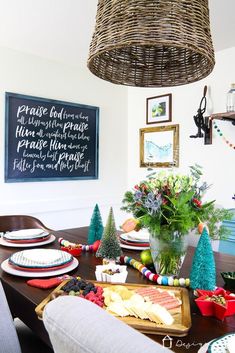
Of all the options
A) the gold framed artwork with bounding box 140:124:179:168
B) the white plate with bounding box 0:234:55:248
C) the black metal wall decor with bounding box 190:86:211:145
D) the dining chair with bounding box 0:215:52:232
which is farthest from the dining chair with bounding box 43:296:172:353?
the gold framed artwork with bounding box 140:124:179:168

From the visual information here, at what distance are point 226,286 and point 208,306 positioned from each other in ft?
0.81

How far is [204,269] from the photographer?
103cm

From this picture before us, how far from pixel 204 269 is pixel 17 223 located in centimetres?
162

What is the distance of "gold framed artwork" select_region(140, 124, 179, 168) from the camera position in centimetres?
307

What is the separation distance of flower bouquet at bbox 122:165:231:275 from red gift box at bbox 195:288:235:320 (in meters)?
0.24

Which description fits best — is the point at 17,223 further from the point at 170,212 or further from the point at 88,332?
the point at 88,332

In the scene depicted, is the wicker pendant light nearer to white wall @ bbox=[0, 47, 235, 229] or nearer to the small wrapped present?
the small wrapped present

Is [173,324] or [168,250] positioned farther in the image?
[168,250]

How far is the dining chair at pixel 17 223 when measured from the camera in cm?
225

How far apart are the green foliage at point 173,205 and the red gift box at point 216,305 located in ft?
0.80

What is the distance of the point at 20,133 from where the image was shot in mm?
2816

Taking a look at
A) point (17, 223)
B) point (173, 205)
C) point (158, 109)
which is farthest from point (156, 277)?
point (158, 109)

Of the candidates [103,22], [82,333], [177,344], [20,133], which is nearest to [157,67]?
[103,22]

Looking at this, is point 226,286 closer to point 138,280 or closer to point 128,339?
point 138,280
